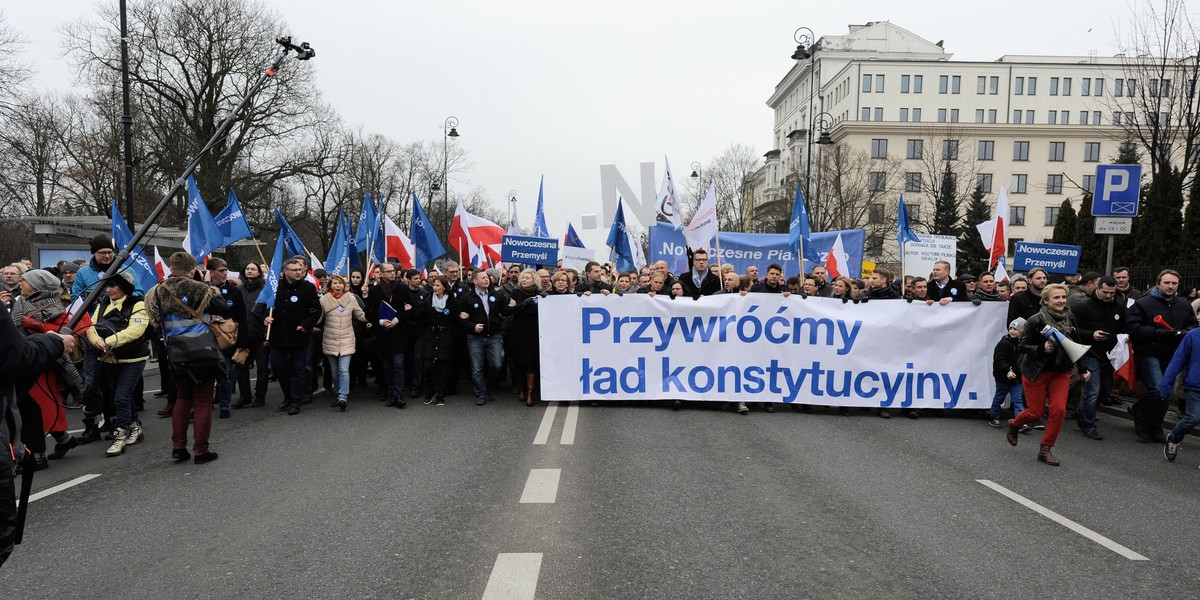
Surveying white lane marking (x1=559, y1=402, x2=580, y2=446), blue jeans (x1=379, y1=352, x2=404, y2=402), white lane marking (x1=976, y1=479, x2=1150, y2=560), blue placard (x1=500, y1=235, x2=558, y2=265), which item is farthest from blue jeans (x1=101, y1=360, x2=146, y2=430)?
white lane marking (x1=976, y1=479, x2=1150, y2=560)

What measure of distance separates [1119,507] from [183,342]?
24.9 ft

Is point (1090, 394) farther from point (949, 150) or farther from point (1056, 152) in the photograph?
point (1056, 152)

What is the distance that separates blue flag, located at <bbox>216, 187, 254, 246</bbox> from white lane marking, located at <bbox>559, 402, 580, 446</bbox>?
17.0 feet

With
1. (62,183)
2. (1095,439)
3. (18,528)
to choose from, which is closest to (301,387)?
(18,528)

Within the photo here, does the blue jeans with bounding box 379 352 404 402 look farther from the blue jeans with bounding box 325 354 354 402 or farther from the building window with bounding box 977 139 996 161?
the building window with bounding box 977 139 996 161

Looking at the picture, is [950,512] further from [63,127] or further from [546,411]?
[63,127]

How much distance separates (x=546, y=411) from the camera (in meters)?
9.71

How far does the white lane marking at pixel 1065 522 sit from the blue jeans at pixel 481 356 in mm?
6175

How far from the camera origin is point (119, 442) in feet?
24.3

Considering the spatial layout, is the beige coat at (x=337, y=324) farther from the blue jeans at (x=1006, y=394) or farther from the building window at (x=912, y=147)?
the building window at (x=912, y=147)

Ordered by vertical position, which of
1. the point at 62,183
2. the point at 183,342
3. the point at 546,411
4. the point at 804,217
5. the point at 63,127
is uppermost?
the point at 63,127

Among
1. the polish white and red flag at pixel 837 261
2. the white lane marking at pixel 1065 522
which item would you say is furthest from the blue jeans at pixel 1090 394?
the polish white and red flag at pixel 837 261

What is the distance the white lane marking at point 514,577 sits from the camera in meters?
3.86

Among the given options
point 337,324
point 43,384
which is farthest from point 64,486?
point 337,324
